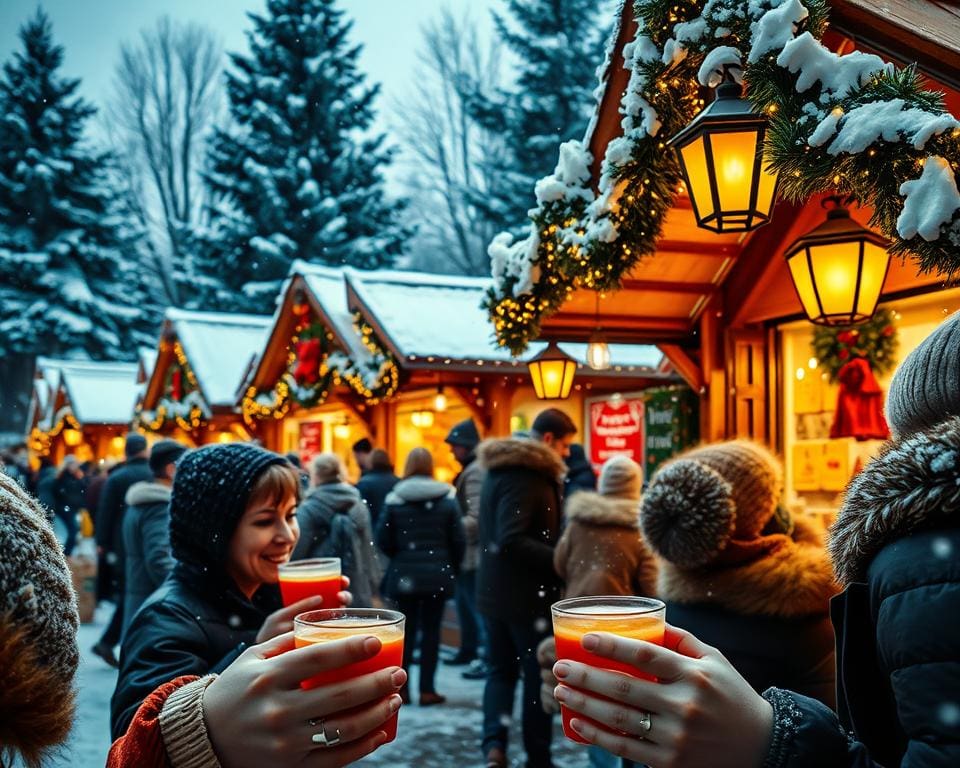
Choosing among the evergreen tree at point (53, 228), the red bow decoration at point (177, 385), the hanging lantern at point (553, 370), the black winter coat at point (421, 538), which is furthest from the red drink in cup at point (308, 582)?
the evergreen tree at point (53, 228)

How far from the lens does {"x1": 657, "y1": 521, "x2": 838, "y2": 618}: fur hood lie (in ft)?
9.56

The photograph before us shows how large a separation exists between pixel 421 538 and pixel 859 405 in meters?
3.73

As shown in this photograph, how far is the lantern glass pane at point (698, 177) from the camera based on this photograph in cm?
371

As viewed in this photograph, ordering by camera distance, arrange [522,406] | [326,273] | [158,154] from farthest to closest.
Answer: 1. [158,154]
2. [326,273]
3. [522,406]

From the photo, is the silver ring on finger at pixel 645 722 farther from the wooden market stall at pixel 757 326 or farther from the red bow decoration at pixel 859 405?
the red bow decoration at pixel 859 405

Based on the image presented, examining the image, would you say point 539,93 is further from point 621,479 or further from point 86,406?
point 621,479

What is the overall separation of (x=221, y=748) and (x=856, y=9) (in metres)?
3.42

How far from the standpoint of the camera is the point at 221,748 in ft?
4.21

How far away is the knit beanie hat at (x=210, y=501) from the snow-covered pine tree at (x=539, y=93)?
19.7 m

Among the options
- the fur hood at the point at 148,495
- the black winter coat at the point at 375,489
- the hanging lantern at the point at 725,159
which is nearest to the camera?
the hanging lantern at the point at 725,159

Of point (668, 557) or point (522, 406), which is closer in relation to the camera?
point (668, 557)

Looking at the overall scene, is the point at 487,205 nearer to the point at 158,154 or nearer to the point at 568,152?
the point at 568,152

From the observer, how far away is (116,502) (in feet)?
29.2

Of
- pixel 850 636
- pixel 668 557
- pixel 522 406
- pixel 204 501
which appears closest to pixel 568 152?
pixel 668 557
